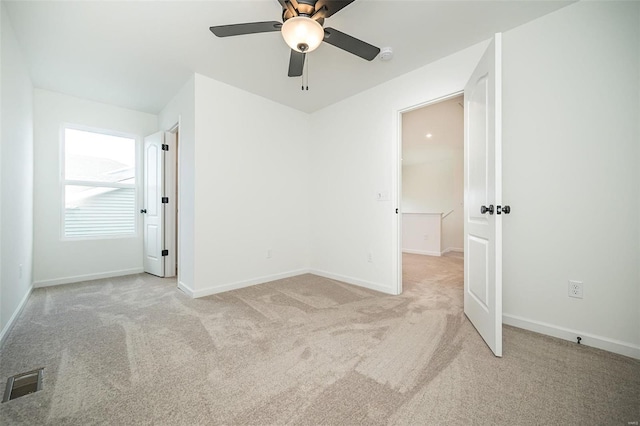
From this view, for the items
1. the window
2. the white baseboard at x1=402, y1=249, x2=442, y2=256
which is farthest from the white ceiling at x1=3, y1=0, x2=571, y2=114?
the white baseboard at x1=402, y1=249, x2=442, y2=256

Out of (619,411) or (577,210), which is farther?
(577,210)

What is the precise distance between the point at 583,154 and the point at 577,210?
0.40 m

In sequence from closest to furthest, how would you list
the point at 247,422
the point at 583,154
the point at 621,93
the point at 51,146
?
the point at 247,422, the point at 621,93, the point at 583,154, the point at 51,146

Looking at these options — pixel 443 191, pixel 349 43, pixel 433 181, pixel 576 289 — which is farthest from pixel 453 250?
pixel 349 43

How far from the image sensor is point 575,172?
1.81 meters

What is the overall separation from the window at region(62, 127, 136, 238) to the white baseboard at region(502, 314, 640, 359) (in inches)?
195

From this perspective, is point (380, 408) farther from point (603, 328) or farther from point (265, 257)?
point (265, 257)

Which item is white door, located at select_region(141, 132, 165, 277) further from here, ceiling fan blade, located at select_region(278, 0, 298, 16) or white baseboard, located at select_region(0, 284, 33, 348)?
ceiling fan blade, located at select_region(278, 0, 298, 16)

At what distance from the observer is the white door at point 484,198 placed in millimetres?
1643

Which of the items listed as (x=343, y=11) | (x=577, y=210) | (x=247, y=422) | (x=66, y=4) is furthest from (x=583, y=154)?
(x=66, y=4)

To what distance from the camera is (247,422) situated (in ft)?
3.67

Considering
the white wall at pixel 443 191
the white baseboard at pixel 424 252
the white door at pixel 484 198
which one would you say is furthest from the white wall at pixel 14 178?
the white wall at pixel 443 191

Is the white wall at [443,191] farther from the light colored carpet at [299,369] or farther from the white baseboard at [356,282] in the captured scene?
the light colored carpet at [299,369]

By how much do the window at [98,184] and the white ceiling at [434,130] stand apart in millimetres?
4288
